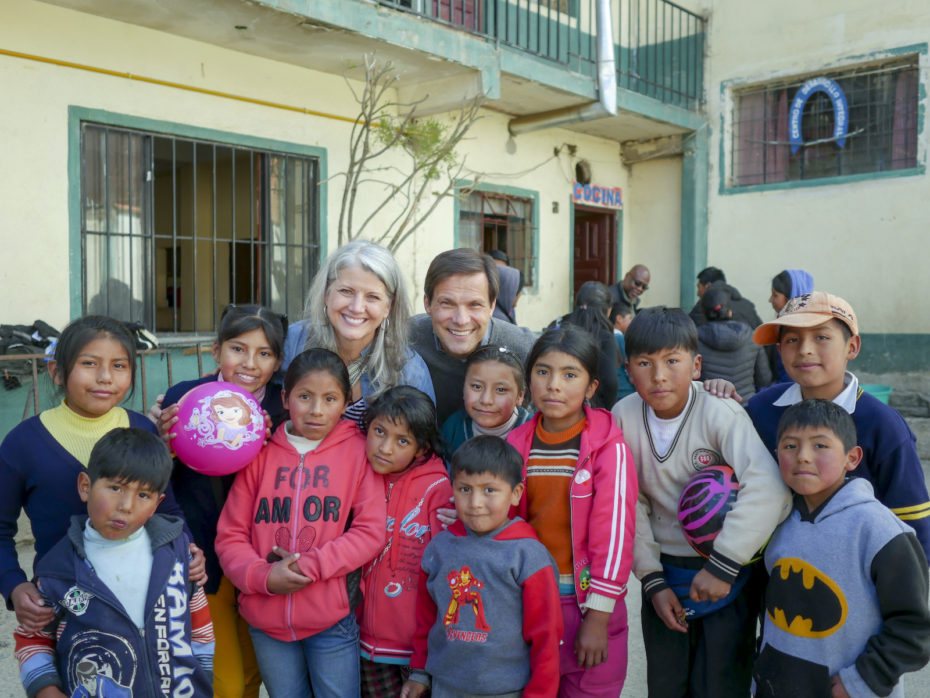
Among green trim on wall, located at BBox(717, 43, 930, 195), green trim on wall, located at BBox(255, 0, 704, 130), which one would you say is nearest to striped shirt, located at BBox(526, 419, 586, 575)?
green trim on wall, located at BBox(255, 0, 704, 130)

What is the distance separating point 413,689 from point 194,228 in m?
4.81

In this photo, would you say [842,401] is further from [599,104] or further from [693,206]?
[693,206]

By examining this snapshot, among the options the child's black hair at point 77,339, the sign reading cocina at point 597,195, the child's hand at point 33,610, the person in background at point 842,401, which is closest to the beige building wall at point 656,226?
the sign reading cocina at point 597,195

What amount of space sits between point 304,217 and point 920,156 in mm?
6751

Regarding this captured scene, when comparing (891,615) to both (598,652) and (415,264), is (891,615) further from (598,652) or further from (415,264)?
(415,264)

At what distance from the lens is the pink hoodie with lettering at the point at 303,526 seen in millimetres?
2053

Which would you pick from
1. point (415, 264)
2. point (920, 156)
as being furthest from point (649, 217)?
point (415, 264)

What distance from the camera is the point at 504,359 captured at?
92.4 inches

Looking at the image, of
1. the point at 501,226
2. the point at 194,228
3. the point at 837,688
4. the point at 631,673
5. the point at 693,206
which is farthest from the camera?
the point at 693,206

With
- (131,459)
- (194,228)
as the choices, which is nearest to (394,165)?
(194,228)

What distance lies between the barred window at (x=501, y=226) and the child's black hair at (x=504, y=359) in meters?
6.05

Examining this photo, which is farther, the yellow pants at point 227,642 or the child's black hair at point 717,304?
the child's black hair at point 717,304

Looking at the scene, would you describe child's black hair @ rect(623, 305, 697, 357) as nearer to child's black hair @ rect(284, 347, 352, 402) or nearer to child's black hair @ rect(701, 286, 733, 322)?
child's black hair @ rect(284, 347, 352, 402)

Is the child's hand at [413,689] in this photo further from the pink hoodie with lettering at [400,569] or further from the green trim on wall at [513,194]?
the green trim on wall at [513,194]
